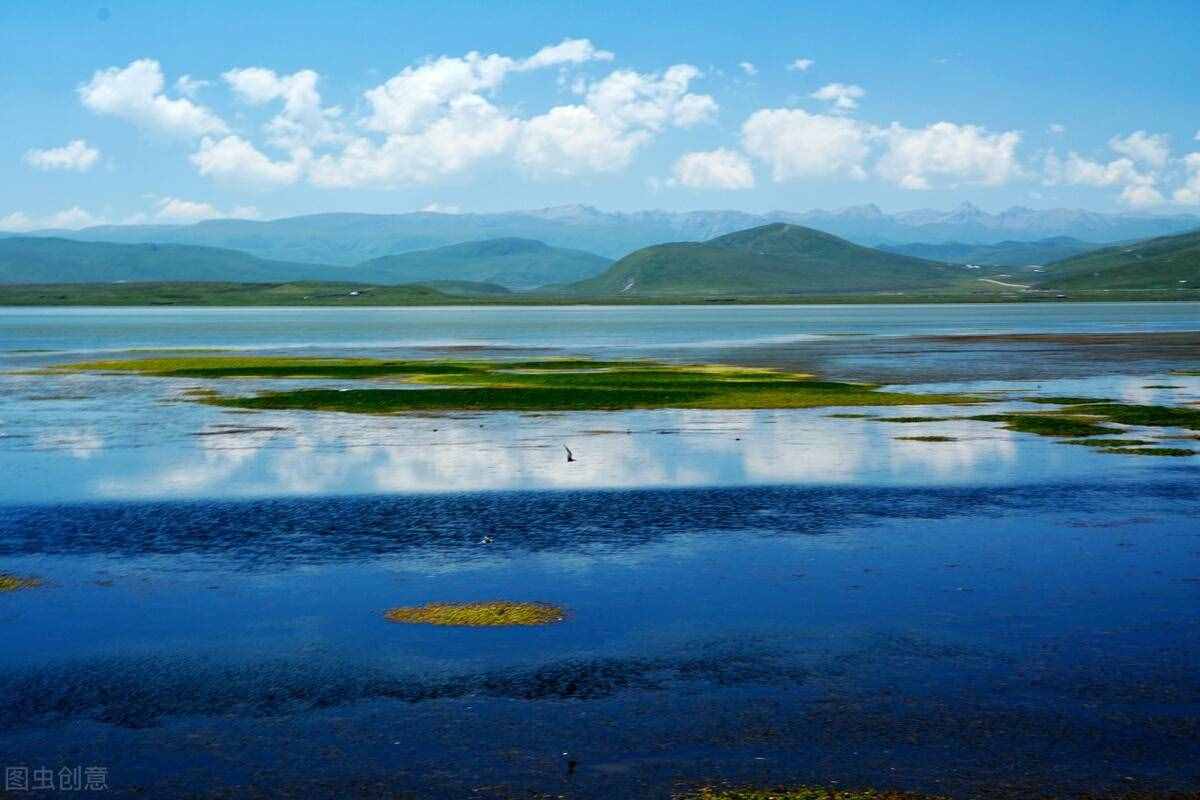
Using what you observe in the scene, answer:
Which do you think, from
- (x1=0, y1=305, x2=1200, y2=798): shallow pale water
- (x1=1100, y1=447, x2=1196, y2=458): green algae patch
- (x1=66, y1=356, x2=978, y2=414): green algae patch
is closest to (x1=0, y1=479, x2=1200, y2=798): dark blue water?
(x1=0, y1=305, x2=1200, y2=798): shallow pale water

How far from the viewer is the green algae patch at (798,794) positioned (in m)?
14.7

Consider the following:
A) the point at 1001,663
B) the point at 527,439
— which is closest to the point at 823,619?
the point at 1001,663

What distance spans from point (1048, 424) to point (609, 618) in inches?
1303

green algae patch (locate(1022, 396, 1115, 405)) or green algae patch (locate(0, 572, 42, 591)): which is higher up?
green algae patch (locate(0, 572, 42, 591))

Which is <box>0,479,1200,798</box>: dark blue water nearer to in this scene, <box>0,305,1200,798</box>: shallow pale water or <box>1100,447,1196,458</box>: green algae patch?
<box>0,305,1200,798</box>: shallow pale water

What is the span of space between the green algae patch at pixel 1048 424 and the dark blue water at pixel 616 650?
1460cm

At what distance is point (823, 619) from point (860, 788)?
25.6 feet

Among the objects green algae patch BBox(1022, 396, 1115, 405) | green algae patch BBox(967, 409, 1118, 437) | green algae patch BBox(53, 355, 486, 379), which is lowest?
green algae patch BBox(1022, 396, 1115, 405)

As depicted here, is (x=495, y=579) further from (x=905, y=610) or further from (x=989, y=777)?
(x=989, y=777)

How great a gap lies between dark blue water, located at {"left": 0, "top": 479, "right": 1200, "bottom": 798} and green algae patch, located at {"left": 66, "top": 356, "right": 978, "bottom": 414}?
90.6 ft

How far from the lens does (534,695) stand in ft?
61.0

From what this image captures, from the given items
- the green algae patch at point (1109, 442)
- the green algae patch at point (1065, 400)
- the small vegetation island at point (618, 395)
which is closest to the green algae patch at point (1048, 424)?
the small vegetation island at point (618, 395)

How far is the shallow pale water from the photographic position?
1623 cm

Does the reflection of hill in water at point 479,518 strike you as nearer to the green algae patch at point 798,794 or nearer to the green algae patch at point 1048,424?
the green algae patch at point 1048,424
